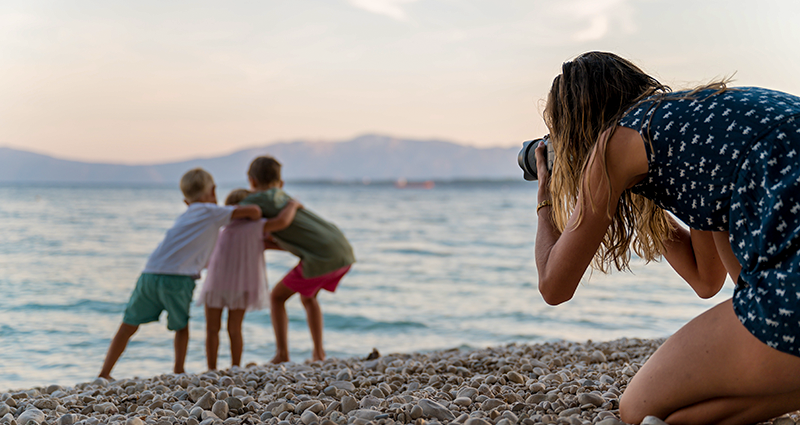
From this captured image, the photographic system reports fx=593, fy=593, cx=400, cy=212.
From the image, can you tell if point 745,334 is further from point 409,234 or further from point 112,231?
point 112,231

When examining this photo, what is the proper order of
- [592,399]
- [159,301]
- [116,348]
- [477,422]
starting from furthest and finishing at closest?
[159,301], [116,348], [592,399], [477,422]

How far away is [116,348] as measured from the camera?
4277 mm

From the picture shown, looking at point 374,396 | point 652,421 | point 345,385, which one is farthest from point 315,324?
point 652,421

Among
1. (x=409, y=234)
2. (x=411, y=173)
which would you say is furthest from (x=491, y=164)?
(x=409, y=234)

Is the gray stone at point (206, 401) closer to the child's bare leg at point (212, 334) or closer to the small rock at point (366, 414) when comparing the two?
the small rock at point (366, 414)

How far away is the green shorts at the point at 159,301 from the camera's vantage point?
4359 millimetres

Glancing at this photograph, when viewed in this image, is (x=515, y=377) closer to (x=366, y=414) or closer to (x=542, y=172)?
(x=366, y=414)

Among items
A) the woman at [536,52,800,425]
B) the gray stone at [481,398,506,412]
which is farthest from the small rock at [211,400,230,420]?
the woman at [536,52,800,425]

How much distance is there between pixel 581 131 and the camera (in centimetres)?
197

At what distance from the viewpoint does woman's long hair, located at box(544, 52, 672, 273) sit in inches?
76.7

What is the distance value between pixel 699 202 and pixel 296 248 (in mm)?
3821

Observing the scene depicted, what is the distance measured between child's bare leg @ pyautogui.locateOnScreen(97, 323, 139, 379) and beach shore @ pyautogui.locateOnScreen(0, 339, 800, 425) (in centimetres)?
66

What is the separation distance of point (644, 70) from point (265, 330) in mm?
5847

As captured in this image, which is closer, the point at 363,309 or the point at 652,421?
the point at 652,421
